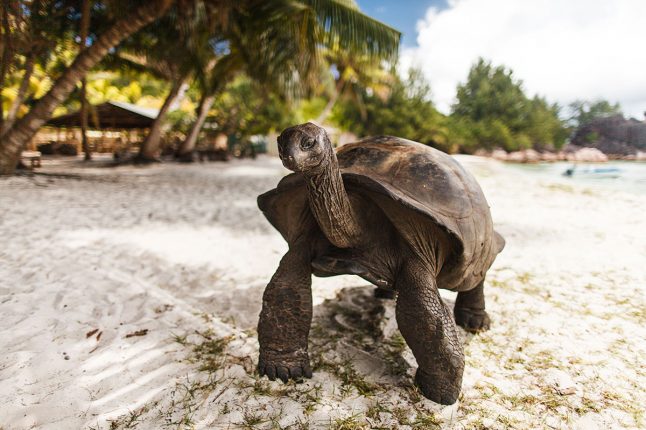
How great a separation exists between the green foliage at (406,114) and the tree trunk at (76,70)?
16.2 meters

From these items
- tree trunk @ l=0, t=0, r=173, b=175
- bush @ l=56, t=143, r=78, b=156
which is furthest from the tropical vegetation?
bush @ l=56, t=143, r=78, b=156

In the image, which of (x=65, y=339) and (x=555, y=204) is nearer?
(x=65, y=339)

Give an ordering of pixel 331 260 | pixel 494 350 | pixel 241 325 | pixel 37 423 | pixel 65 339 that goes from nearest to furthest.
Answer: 1. pixel 37 423
2. pixel 331 260
3. pixel 65 339
4. pixel 494 350
5. pixel 241 325

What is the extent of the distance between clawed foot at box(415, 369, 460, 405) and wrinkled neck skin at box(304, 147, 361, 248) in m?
0.71

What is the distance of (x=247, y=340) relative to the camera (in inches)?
82.9

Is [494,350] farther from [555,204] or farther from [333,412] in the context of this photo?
[555,204]

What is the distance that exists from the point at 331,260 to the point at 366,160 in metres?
0.52

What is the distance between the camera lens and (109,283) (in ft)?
8.87

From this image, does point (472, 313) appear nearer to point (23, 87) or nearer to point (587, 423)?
point (587, 423)

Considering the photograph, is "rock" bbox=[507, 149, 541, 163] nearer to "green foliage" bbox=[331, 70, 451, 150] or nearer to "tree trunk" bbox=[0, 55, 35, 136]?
"green foliage" bbox=[331, 70, 451, 150]

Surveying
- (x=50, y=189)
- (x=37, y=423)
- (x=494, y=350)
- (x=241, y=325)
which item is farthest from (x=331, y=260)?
(x=50, y=189)

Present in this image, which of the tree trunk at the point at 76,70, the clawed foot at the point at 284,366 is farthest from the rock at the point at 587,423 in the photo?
the tree trunk at the point at 76,70

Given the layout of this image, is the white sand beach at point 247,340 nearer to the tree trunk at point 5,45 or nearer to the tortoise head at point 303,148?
the tortoise head at point 303,148

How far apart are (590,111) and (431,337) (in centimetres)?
1124
